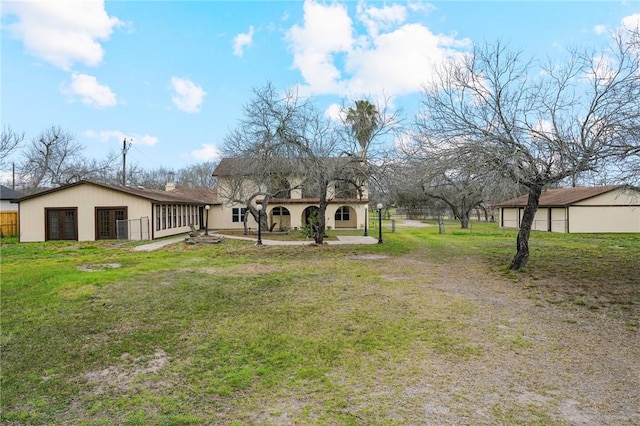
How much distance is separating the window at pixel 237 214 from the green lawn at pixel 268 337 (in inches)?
720

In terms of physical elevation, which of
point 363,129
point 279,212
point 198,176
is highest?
point 198,176

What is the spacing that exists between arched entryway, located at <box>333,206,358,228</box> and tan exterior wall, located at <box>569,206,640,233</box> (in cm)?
1517

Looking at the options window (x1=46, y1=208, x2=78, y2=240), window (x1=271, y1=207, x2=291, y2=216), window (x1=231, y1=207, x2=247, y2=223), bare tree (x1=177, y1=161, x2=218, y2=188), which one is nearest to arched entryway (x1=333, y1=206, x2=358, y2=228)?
window (x1=271, y1=207, x2=291, y2=216)

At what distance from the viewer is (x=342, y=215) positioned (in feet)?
100

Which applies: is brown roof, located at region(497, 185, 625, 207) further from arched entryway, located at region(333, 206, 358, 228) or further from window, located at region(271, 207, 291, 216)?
window, located at region(271, 207, 291, 216)

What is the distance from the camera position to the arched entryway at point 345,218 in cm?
3044

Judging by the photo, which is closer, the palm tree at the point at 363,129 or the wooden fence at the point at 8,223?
the palm tree at the point at 363,129

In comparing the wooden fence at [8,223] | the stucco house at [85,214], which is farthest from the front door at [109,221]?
the wooden fence at [8,223]

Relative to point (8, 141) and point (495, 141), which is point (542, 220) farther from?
point (8, 141)

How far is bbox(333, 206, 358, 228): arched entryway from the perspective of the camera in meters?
30.4

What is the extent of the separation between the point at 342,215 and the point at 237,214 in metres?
8.56

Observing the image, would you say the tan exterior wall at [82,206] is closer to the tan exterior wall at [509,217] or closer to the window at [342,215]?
the window at [342,215]

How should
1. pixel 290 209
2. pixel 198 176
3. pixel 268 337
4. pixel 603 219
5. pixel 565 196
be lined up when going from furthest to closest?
pixel 198 176 → pixel 290 209 → pixel 565 196 → pixel 603 219 → pixel 268 337

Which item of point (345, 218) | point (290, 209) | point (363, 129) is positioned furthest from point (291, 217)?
point (363, 129)
